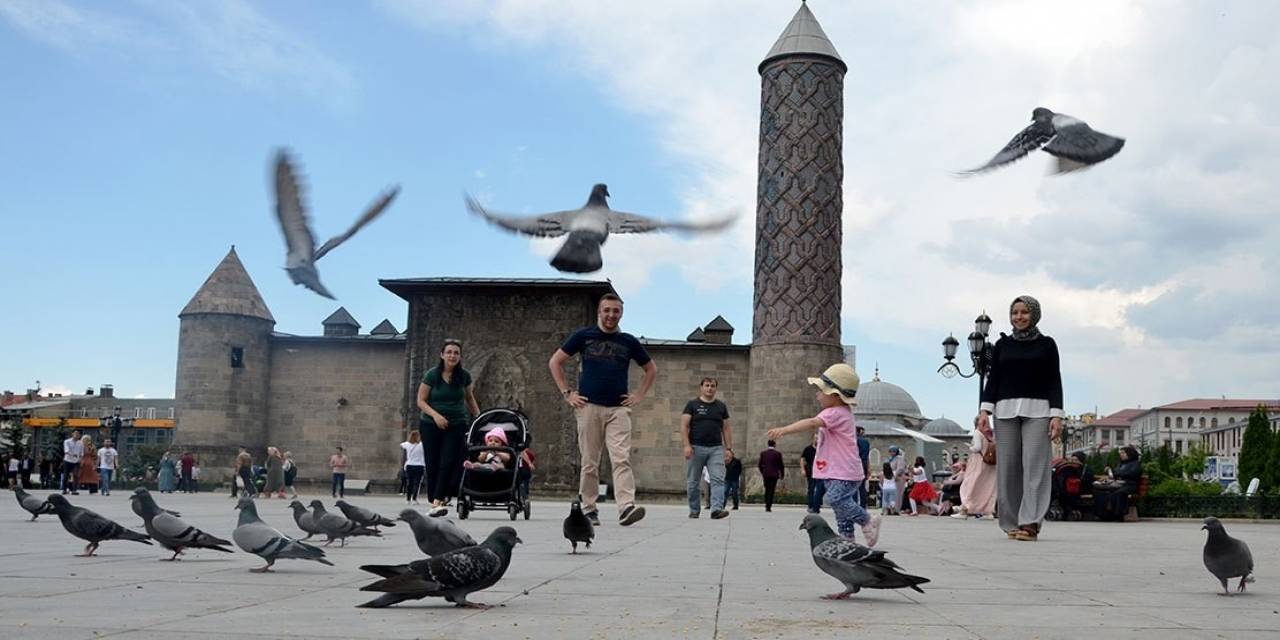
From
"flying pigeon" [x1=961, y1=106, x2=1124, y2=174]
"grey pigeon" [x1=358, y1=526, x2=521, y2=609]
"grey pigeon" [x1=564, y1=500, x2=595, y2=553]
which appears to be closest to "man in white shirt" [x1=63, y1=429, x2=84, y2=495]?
"flying pigeon" [x1=961, y1=106, x2=1124, y2=174]

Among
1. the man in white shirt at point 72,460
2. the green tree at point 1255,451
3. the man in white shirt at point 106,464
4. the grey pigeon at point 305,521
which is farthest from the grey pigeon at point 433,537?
the green tree at point 1255,451

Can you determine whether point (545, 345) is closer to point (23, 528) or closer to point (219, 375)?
point (219, 375)

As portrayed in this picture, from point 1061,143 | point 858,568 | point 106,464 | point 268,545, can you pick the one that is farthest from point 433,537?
point 106,464

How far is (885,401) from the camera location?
281ft

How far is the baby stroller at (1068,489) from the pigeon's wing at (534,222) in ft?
31.6

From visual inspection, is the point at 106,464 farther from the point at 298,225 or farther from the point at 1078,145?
the point at 1078,145

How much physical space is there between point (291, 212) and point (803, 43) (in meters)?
27.8

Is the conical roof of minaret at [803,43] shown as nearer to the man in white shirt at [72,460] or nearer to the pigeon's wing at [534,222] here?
the man in white shirt at [72,460]

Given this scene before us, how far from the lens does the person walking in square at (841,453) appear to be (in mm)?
7125

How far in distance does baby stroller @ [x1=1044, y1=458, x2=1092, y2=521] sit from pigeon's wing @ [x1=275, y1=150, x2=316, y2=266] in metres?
11.2

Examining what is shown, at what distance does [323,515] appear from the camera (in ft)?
23.0

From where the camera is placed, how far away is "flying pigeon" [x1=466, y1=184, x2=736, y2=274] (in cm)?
844

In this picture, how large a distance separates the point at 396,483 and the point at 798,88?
15320 mm

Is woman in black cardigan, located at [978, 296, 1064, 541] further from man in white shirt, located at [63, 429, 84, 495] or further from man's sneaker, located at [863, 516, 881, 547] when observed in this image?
man in white shirt, located at [63, 429, 84, 495]
